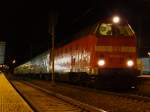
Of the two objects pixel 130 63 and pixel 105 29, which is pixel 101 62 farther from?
pixel 105 29

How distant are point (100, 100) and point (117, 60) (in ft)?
15.8

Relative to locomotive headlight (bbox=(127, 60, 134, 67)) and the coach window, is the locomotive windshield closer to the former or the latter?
the coach window

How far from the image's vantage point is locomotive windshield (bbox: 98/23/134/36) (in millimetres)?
20858

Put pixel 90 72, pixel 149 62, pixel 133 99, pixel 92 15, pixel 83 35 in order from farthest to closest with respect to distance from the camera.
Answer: pixel 149 62, pixel 92 15, pixel 83 35, pixel 90 72, pixel 133 99

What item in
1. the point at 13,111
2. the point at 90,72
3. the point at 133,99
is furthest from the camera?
the point at 90,72

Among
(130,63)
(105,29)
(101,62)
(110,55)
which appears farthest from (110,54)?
(105,29)

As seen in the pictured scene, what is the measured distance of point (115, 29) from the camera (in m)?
21.0

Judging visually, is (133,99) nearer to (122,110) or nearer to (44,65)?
(122,110)

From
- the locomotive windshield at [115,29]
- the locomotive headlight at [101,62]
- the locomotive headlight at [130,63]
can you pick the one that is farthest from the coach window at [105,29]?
the locomotive headlight at [130,63]

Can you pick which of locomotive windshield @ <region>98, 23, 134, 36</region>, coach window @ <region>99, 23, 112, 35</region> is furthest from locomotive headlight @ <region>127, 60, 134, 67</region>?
coach window @ <region>99, 23, 112, 35</region>

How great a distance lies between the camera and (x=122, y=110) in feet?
41.8

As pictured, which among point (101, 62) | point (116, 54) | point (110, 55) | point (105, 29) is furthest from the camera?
point (105, 29)

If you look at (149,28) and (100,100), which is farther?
(149,28)

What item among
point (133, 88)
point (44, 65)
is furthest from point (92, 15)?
point (44, 65)
